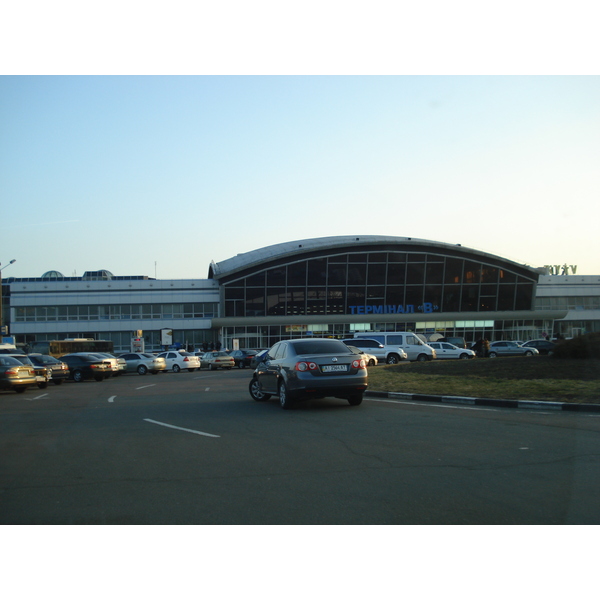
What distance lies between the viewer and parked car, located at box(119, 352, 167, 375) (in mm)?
41562

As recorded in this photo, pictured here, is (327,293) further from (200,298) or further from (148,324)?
(148,324)

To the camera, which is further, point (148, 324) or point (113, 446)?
point (148, 324)

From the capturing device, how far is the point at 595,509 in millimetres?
5227

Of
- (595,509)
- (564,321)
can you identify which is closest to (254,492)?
(595,509)

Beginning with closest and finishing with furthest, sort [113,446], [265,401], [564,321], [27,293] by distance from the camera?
[113,446]
[265,401]
[27,293]
[564,321]

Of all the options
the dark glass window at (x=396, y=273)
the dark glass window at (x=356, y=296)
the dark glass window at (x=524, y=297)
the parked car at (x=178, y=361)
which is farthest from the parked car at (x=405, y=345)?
the dark glass window at (x=524, y=297)

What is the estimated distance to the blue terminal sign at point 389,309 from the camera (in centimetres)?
6850

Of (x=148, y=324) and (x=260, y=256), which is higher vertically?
(x=260, y=256)

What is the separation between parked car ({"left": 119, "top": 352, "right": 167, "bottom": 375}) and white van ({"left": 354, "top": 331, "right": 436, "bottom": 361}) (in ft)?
47.8

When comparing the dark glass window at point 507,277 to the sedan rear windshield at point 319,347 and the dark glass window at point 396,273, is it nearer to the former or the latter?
the dark glass window at point 396,273

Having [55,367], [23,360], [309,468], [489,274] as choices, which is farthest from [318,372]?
[489,274]

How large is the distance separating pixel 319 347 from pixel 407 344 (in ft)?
82.8
